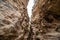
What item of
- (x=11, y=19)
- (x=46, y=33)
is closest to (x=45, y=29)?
(x=46, y=33)

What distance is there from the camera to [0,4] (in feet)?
9.78

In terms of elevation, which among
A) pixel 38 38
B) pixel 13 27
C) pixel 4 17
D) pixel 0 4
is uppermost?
pixel 0 4

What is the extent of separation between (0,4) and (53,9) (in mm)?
1084

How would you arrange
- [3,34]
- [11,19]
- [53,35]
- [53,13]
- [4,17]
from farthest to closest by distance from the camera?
[53,13] → [53,35] → [11,19] → [4,17] → [3,34]

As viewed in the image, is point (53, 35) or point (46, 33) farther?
point (46, 33)

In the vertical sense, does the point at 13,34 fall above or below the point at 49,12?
below

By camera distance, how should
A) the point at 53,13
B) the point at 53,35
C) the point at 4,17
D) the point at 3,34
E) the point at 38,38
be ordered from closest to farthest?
the point at 3,34 → the point at 4,17 → the point at 53,35 → the point at 53,13 → the point at 38,38

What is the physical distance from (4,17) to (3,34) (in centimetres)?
35

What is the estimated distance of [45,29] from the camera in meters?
3.60

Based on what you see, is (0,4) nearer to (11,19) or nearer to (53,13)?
(11,19)

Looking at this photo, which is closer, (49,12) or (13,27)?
(13,27)

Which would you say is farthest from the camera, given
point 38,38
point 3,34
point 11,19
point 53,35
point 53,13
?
point 38,38

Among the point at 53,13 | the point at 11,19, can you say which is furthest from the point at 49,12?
the point at 11,19

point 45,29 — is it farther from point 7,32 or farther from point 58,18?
point 7,32
